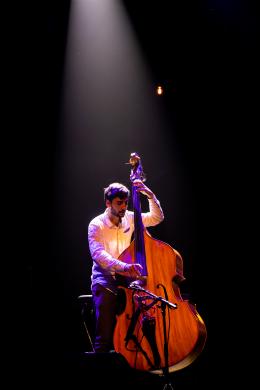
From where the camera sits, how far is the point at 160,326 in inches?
112

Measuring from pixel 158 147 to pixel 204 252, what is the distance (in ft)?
4.22

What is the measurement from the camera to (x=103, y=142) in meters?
4.55

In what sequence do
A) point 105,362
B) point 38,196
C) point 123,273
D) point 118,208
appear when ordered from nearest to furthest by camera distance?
point 105,362 < point 123,273 < point 118,208 < point 38,196

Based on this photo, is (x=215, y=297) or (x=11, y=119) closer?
(x=215, y=297)

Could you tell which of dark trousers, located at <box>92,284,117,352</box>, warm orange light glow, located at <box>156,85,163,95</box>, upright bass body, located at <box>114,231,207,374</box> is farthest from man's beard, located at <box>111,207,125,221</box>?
warm orange light glow, located at <box>156,85,163,95</box>

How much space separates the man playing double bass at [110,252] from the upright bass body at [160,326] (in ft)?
0.61

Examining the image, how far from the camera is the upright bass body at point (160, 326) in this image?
2.72 meters

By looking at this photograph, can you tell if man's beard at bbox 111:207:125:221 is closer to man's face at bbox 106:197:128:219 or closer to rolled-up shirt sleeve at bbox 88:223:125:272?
man's face at bbox 106:197:128:219

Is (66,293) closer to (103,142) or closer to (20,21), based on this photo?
(103,142)

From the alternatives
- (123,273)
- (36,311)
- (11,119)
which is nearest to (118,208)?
(123,273)

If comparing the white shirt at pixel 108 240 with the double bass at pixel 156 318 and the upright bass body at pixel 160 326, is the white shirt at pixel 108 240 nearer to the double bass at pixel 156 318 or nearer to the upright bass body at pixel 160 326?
the double bass at pixel 156 318

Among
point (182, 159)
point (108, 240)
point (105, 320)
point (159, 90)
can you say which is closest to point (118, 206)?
point (108, 240)

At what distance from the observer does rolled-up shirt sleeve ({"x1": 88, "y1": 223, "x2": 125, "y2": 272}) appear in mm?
2964

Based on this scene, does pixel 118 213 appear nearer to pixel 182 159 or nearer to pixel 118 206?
pixel 118 206
